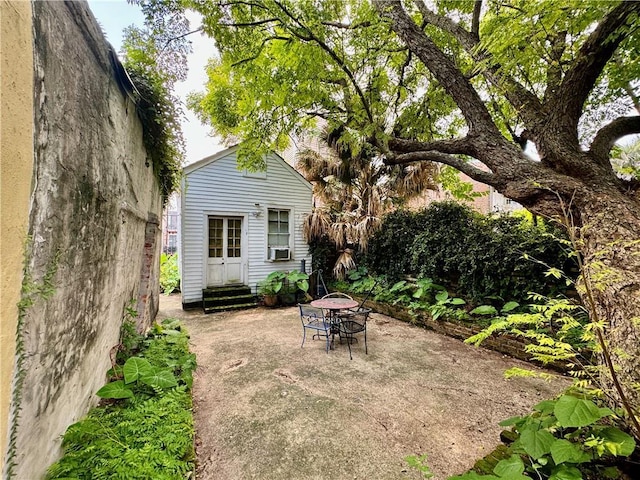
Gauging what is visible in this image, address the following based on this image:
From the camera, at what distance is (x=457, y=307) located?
17.9 ft

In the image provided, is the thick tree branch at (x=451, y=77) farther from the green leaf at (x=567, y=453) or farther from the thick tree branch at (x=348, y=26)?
the green leaf at (x=567, y=453)

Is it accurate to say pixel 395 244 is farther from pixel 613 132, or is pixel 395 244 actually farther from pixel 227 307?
pixel 227 307

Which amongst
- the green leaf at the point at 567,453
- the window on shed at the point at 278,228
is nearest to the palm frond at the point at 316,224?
the window on shed at the point at 278,228

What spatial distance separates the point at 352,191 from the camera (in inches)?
341

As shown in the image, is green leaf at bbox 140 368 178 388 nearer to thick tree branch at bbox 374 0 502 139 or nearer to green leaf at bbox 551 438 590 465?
green leaf at bbox 551 438 590 465

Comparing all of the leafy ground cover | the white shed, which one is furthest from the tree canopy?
the leafy ground cover

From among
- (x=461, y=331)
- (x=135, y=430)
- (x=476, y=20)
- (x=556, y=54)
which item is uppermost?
(x=476, y=20)

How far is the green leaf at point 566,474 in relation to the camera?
130cm

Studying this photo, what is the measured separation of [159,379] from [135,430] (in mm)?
591

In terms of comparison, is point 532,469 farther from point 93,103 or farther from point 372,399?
point 93,103

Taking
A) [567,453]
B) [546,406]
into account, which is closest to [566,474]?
[567,453]

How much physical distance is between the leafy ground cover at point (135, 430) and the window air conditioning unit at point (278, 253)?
5.28 meters

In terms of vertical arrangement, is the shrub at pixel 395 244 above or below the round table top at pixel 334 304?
above

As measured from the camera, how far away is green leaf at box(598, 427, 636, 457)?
1243mm
